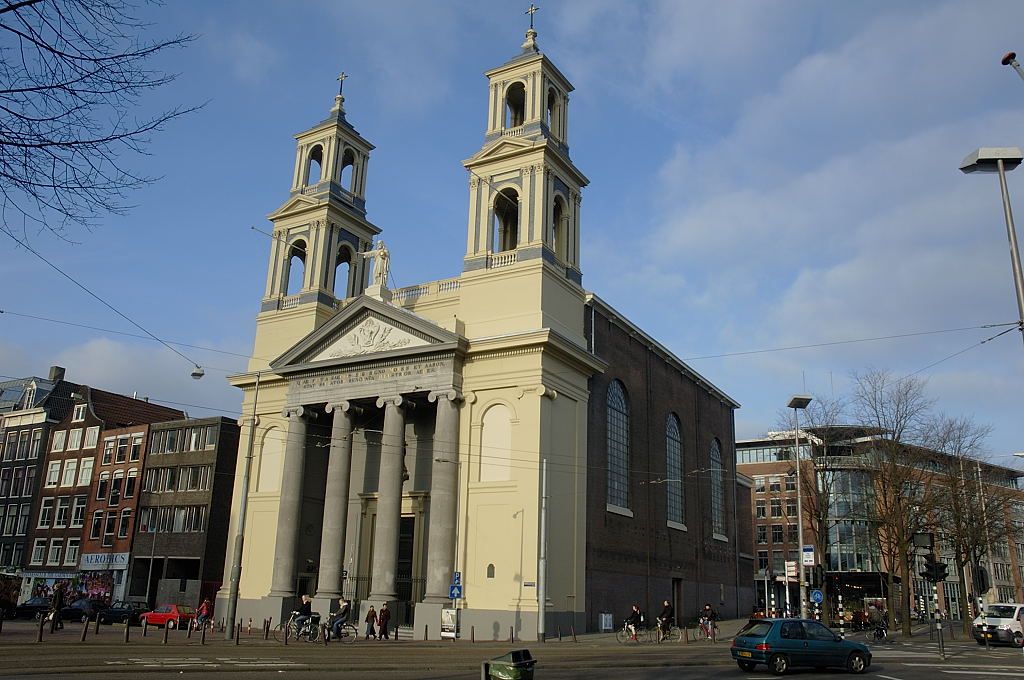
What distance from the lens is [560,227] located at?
43250mm

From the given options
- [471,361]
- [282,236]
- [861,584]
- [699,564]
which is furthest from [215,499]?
[861,584]

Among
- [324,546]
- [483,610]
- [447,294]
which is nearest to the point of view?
[483,610]

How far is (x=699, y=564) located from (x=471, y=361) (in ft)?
77.8

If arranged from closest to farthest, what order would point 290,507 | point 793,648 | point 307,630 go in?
point 793,648 → point 307,630 → point 290,507

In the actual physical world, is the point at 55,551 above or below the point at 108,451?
below

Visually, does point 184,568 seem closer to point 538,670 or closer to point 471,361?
point 471,361

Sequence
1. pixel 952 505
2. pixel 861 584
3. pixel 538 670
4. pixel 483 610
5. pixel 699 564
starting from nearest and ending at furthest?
pixel 538 670 < pixel 483 610 < pixel 952 505 < pixel 699 564 < pixel 861 584

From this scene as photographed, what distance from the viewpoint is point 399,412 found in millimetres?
40344

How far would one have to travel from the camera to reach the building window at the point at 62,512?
6456cm

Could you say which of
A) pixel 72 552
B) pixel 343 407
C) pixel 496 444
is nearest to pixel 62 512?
pixel 72 552

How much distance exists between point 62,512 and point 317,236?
33.9 metres

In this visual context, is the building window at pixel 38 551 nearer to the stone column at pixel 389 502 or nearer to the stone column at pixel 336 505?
the stone column at pixel 336 505

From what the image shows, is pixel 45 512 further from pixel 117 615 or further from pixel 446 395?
pixel 446 395

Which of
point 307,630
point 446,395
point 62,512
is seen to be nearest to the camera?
point 307,630
